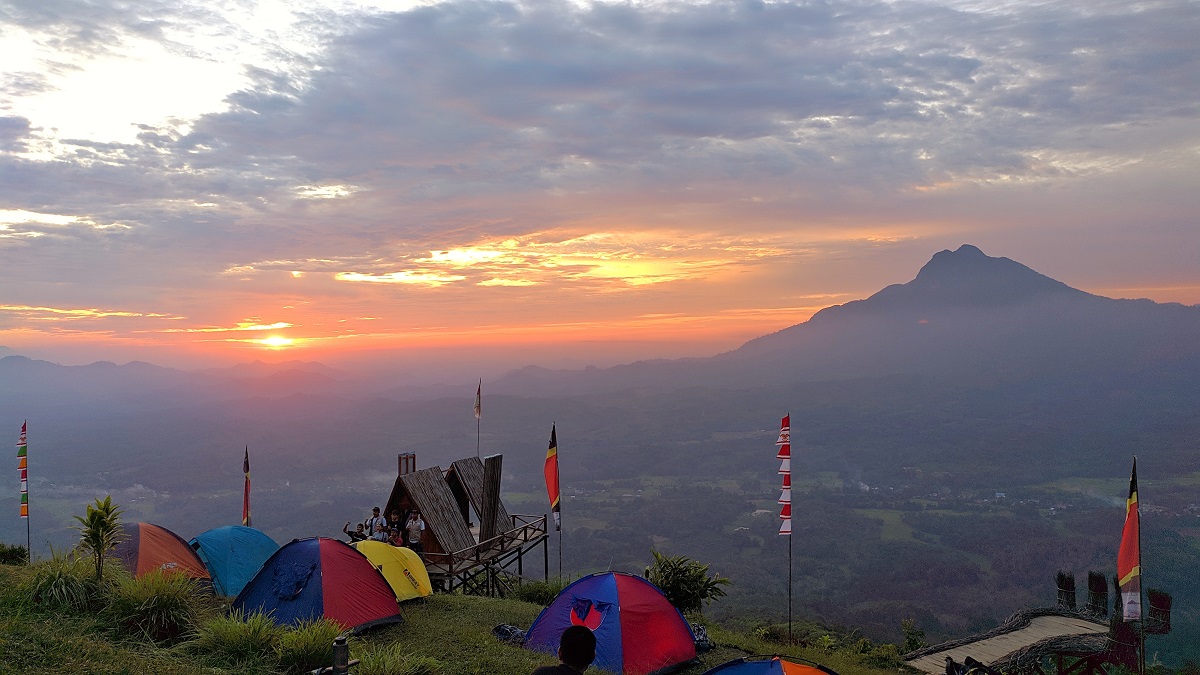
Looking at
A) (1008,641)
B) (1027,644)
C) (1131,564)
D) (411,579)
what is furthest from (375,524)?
(1027,644)

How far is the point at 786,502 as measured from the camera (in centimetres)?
1748

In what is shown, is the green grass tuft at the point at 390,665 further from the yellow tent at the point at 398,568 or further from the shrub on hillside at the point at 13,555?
the shrub on hillside at the point at 13,555

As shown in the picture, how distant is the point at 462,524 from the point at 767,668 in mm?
14581

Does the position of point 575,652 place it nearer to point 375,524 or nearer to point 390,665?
point 390,665

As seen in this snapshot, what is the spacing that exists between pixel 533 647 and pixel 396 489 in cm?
1000

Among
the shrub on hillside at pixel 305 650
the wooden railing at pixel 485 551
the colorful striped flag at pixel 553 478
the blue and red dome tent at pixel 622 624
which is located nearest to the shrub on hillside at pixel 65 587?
the shrub on hillside at pixel 305 650

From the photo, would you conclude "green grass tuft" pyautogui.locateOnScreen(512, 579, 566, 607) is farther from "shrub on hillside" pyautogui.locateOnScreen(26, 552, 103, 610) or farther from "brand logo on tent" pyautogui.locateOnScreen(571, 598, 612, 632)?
"shrub on hillside" pyautogui.locateOnScreen(26, 552, 103, 610)

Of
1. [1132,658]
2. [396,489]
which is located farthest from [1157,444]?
[396,489]

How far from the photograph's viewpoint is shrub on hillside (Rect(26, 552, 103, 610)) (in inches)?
394

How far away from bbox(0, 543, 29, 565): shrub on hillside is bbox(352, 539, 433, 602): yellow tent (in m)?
7.20

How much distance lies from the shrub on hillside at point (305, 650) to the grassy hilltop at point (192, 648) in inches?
0.5

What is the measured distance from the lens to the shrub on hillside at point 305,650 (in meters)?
9.06

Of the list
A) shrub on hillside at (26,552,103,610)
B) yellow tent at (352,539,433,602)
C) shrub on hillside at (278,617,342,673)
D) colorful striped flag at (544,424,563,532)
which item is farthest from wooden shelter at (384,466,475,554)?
shrub on hillside at (278,617,342,673)

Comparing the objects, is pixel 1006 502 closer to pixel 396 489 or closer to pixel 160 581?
pixel 396 489
